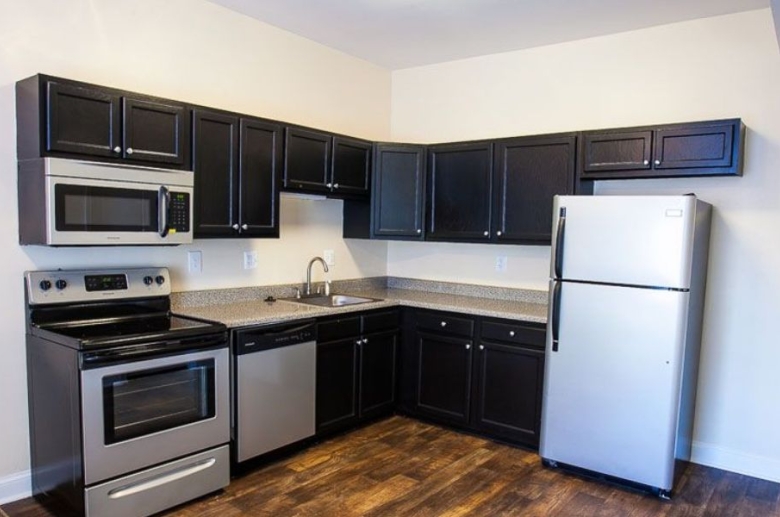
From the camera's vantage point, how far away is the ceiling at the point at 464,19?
331 centimetres

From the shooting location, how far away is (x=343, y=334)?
12.1ft

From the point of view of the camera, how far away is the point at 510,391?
12.1 feet

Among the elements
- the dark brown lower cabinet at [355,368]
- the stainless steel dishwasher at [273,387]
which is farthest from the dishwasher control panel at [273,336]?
the dark brown lower cabinet at [355,368]

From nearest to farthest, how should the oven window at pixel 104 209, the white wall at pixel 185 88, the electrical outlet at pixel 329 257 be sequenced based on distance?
the oven window at pixel 104 209 → the white wall at pixel 185 88 → the electrical outlet at pixel 329 257

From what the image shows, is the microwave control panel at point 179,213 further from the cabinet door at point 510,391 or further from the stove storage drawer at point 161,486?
the cabinet door at point 510,391

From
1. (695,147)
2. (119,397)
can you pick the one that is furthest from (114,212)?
(695,147)

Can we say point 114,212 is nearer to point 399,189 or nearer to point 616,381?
point 399,189

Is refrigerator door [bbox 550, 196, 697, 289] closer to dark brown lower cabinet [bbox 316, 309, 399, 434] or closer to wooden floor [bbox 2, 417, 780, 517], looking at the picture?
wooden floor [bbox 2, 417, 780, 517]

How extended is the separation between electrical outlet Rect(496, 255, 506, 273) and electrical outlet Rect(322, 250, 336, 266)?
1301mm

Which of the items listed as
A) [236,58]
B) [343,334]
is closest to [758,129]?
[343,334]

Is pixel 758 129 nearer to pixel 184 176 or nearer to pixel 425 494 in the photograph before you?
pixel 425 494

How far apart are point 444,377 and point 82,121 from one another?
2.76 metres

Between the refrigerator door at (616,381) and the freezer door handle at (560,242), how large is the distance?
0.10 meters

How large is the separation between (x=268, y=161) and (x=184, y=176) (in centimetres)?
61
